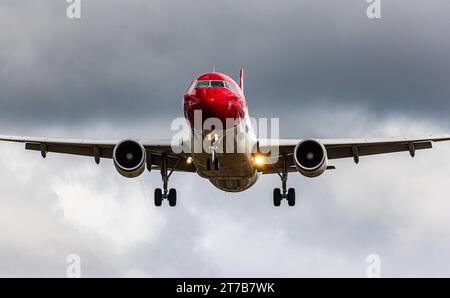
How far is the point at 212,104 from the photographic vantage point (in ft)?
125

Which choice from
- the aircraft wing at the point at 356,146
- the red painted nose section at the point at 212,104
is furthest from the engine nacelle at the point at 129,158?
the aircraft wing at the point at 356,146

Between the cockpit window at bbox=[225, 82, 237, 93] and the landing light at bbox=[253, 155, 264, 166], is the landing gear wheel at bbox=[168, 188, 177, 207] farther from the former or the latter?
the cockpit window at bbox=[225, 82, 237, 93]

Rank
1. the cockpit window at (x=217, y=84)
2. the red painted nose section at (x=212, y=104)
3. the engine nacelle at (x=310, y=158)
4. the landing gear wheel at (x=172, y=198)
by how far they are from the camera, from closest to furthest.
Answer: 1. the red painted nose section at (x=212, y=104)
2. the cockpit window at (x=217, y=84)
3. the engine nacelle at (x=310, y=158)
4. the landing gear wheel at (x=172, y=198)

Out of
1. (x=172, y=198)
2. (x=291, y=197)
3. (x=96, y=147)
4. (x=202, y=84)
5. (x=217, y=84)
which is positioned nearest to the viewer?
(x=202, y=84)

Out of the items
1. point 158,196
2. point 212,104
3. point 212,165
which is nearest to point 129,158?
point 212,165

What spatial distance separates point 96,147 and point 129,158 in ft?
12.9

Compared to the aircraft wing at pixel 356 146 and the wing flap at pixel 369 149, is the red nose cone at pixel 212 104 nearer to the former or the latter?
the aircraft wing at pixel 356 146

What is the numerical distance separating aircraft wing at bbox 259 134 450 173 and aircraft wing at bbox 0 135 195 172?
427cm

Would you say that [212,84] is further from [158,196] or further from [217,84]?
[158,196]

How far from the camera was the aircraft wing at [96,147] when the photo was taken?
43.5 m

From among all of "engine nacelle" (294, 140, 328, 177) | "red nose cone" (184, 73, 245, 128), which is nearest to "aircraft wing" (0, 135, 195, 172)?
"red nose cone" (184, 73, 245, 128)
